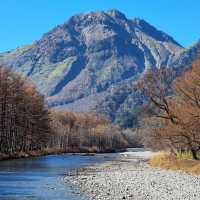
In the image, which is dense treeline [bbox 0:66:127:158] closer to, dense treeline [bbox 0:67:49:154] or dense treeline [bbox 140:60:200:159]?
dense treeline [bbox 0:67:49:154]

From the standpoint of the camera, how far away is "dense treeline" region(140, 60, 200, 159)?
71125 millimetres

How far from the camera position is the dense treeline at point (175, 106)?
71125 mm

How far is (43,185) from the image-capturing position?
157 feet

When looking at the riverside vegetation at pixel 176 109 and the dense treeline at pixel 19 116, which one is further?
the dense treeline at pixel 19 116

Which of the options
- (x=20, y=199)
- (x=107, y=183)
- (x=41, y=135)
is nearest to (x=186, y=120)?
(x=107, y=183)

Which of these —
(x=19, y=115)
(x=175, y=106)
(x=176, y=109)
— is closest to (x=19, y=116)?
(x=19, y=115)

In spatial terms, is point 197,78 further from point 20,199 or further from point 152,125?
point 20,199

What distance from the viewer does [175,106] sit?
76.4 meters

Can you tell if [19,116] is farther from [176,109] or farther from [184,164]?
[184,164]

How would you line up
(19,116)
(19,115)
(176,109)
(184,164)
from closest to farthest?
(184,164)
(176,109)
(19,115)
(19,116)

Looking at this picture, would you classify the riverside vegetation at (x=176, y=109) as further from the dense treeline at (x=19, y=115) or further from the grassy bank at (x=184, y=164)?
the dense treeline at (x=19, y=115)

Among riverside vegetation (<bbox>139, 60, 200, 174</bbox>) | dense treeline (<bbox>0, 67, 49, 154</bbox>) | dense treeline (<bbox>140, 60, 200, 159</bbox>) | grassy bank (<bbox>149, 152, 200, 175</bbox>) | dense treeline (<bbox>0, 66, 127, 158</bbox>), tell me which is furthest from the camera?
dense treeline (<bbox>0, 67, 49, 154</bbox>)

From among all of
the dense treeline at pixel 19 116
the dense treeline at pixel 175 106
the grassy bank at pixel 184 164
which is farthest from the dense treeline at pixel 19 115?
the grassy bank at pixel 184 164

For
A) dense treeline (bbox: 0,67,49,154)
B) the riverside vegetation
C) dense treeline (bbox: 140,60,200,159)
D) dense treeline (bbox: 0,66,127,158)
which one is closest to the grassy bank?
the riverside vegetation
